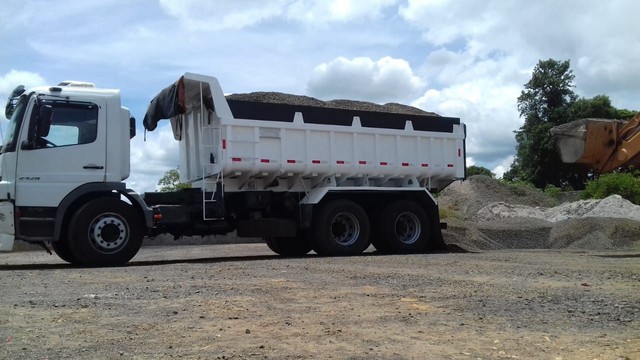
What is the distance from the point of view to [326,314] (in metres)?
5.95

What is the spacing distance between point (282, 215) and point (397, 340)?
882 centimetres

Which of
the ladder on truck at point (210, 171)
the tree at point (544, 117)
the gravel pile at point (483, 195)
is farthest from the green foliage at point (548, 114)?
the ladder on truck at point (210, 171)

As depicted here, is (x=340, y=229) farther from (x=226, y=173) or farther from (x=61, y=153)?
(x=61, y=153)

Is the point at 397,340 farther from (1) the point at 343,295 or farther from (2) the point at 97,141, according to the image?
(2) the point at 97,141

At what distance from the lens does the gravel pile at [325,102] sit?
587 inches

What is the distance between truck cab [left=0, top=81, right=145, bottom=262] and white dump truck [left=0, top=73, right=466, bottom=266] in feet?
0.06

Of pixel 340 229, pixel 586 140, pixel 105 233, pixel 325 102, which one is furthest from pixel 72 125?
pixel 586 140

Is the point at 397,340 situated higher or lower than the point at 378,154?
lower

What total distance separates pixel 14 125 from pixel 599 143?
37.4 ft

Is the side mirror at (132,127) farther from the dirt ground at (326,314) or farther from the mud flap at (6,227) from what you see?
the dirt ground at (326,314)

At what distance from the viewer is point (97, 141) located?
11.2 meters

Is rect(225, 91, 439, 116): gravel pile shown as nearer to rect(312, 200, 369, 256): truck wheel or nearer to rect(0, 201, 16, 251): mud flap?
rect(312, 200, 369, 256): truck wheel

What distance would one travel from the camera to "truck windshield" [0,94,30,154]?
35.6 feet

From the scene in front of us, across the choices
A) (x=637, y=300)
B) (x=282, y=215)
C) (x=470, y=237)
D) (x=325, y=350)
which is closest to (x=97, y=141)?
(x=282, y=215)
